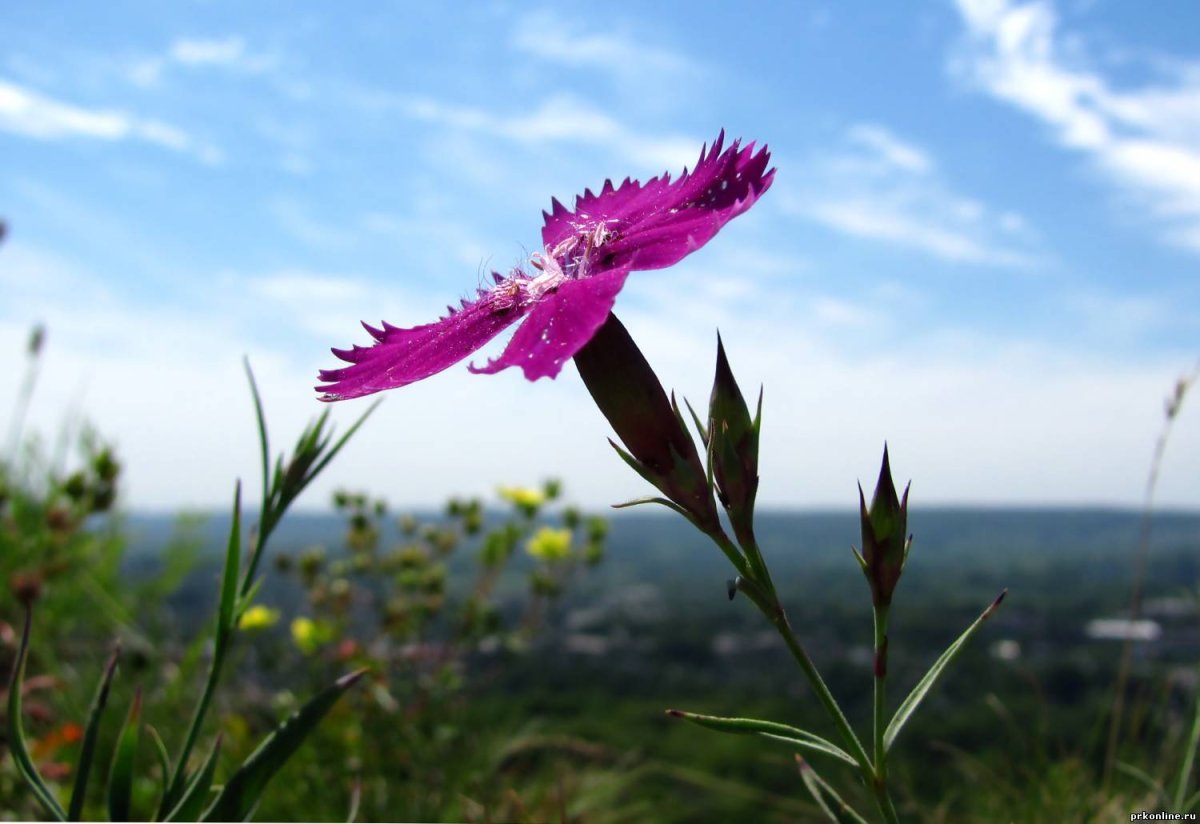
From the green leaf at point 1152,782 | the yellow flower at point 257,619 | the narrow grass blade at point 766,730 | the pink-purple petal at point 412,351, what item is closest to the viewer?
the narrow grass blade at point 766,730

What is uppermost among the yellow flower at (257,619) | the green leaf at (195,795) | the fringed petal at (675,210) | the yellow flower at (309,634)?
the fringed petal at (675,210)

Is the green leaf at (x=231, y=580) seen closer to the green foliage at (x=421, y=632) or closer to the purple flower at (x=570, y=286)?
the purple flower at (x=570, y=286)

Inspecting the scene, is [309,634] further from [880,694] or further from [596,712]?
[596,712]

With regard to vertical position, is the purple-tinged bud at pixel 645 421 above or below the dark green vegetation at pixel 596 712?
above

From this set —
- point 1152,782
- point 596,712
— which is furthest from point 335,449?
point 596,712

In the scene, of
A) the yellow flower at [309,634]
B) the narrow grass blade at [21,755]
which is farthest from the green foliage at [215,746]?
the yellow flower at [309,634]

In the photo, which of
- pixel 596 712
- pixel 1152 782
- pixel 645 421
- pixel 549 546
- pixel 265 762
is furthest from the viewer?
pixel 596 712

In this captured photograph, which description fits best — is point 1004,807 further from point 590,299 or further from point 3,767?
point 3,767
